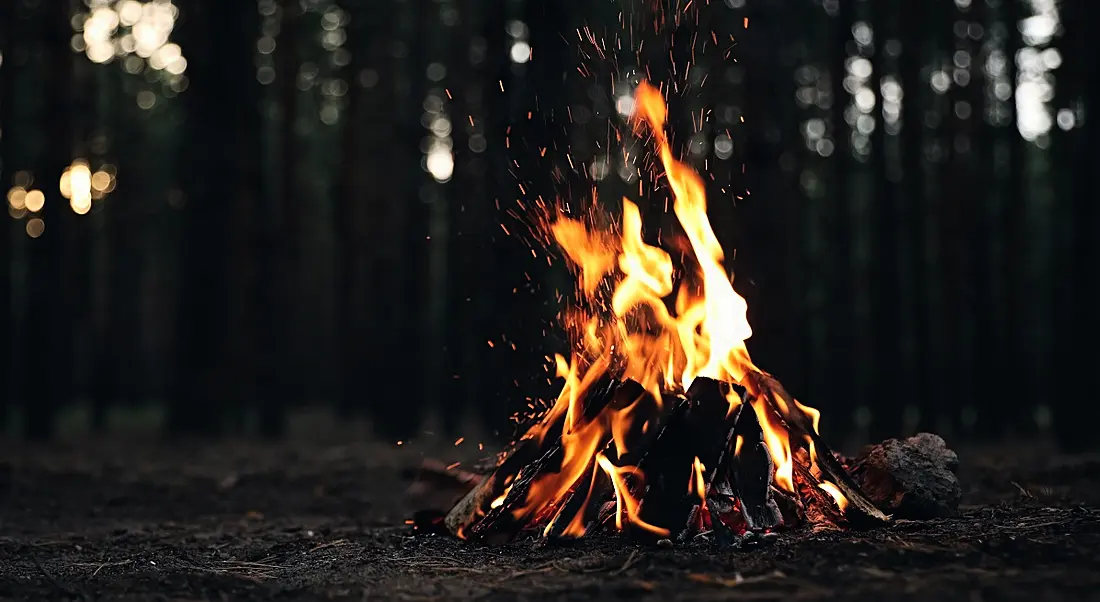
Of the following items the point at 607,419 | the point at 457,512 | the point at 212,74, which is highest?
the point at 212,74

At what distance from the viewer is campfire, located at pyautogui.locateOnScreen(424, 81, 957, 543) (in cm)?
541

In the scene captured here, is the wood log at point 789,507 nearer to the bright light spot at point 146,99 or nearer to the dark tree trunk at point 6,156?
the dark tree trunk at point 6,156

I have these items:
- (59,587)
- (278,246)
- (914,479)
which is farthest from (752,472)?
(278,246)

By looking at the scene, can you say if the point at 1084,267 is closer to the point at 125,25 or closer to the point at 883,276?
the point at 883,276

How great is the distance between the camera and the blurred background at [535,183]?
37.7 feet

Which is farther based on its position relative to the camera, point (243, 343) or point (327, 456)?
point (243, 343)

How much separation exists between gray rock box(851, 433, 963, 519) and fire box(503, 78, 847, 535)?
0.36 m

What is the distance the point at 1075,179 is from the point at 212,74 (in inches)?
434

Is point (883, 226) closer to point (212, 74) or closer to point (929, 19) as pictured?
point (929, 19)

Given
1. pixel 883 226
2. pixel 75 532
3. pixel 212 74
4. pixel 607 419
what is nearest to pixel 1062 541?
pixel 607 419

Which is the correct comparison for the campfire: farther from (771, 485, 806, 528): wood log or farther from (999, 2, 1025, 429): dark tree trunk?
(999, 2, 1025, 429): dark tree trunk

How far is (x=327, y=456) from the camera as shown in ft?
42.4

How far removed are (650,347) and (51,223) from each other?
1092cm

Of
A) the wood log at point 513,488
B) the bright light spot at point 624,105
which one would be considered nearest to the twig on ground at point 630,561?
the wood log at point 513,488
